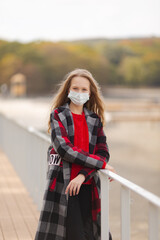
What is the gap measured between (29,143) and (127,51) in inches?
2820

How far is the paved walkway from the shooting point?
355 cm

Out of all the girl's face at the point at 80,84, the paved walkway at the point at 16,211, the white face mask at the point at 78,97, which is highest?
the girl's face at the point at 80,84

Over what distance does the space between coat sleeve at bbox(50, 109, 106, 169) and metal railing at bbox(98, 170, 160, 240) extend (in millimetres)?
69

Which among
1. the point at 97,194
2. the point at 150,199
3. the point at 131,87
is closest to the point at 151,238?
the point at 150,199

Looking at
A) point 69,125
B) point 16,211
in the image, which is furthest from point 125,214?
point 16,211

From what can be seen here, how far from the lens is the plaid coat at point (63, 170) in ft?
7.66

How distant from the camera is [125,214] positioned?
212 centimetres

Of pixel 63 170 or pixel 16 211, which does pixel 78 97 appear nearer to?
pixel 63 170

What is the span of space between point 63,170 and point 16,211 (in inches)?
81.1

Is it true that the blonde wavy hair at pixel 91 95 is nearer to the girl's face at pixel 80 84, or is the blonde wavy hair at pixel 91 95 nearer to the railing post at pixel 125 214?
the girl's face at pixel 80 84

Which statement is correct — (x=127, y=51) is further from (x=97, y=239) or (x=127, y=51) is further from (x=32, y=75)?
(x=97, y=239)

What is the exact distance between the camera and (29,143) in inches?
198

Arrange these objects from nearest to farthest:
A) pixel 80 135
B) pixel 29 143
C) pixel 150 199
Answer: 1. pixel 150 199
2. pixel 80 135
3. pixel 29 143

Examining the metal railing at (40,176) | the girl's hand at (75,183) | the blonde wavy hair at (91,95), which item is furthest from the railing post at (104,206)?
the blonde wavy hair at (91,95)
